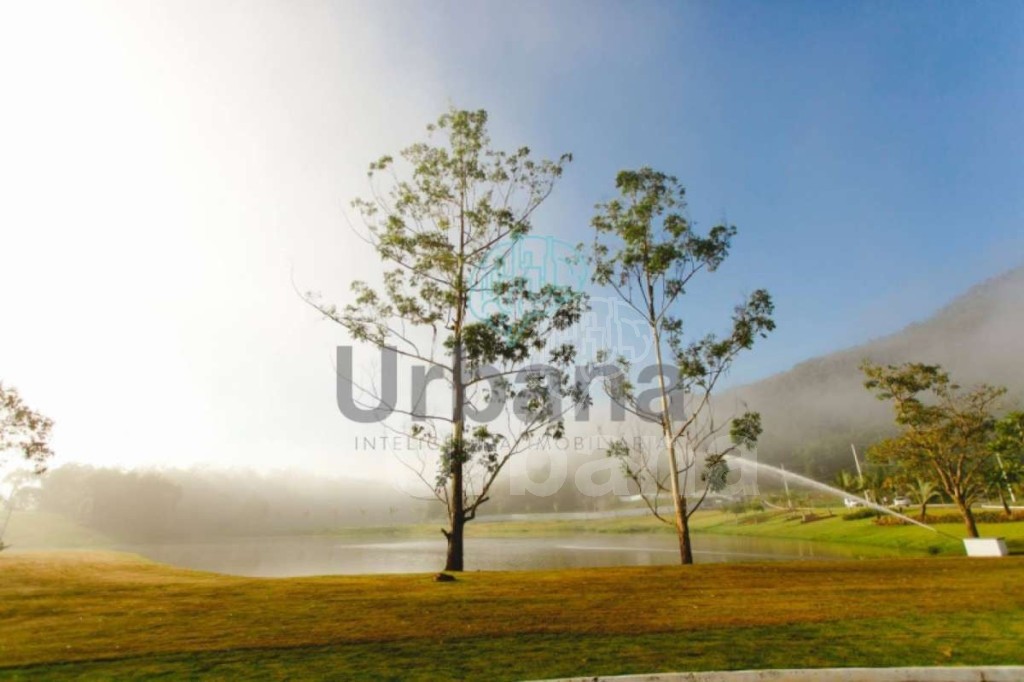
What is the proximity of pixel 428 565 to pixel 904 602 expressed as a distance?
105ft

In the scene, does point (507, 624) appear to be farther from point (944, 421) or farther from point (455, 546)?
point (944, 421)

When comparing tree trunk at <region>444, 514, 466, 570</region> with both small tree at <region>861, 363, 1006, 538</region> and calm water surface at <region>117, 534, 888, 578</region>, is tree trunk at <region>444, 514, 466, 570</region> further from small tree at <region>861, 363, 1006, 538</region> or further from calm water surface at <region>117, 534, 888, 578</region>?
small tree at <region>861, 363, 1006, 538</region>

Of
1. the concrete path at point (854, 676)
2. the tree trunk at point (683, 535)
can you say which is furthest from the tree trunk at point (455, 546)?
the concrete path at point (854, 676)

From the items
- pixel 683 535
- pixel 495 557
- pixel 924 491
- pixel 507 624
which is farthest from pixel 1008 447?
pixel 507 624

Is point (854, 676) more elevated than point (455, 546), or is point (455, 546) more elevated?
point (455, 546)

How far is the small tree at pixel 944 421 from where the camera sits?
41125 millimetres

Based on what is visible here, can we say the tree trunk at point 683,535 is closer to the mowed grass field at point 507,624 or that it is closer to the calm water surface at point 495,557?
the mowed grass field at point 507,624

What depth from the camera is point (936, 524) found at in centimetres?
5250

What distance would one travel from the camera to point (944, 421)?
4216 cm

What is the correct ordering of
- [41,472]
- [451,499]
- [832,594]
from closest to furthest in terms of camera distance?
[832,594] < [451,499] < [41,472]

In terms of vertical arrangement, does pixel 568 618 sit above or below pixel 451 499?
below

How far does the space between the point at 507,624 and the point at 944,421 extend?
43.5m

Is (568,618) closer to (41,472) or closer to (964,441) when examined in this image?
(41,472)

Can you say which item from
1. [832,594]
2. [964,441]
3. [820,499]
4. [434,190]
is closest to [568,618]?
[832,594]
